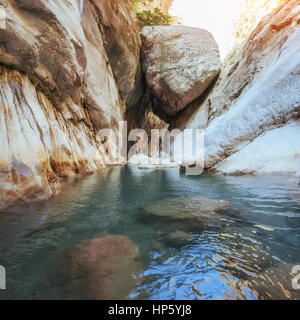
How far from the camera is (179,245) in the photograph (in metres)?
2.00

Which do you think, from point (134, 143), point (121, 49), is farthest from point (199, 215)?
point (134, 143)

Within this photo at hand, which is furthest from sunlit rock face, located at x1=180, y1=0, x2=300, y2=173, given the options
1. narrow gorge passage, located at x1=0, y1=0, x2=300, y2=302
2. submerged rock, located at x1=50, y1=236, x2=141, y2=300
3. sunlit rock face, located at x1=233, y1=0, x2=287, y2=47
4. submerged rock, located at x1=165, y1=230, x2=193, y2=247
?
sunlit rock face, located at x1=233, y1=0, x2=287, y2=47

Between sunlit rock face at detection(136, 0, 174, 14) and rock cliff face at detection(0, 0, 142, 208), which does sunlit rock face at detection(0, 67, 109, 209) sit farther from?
sunlit rock face at detection(136, 0, 174, 14)

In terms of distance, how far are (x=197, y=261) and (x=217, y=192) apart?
2.93 metres

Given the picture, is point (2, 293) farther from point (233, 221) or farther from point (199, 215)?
point (233, 221)

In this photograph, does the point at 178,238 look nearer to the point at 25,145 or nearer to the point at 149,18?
the point at 25,145

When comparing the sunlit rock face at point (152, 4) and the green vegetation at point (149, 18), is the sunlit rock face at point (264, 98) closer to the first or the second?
the green vegetation at point (149, 18)

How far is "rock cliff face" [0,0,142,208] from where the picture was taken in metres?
3.52

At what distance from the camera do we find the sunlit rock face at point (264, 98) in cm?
619

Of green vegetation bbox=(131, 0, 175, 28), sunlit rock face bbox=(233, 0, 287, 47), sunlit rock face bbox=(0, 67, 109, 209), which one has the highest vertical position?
sunlit rock face bbox=(233, 0, 287, 47)

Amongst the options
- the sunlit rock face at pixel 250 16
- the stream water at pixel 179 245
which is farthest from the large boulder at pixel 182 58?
the stream water at pixel 179 245

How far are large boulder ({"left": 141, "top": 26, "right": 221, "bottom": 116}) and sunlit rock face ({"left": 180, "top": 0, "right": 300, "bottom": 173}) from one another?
412cm

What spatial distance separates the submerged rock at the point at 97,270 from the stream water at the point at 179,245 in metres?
0.10

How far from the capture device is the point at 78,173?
7.42m
